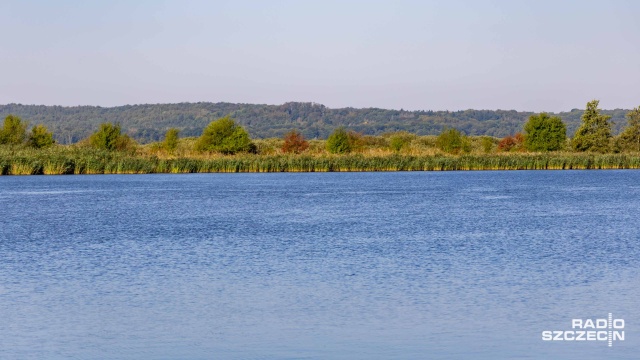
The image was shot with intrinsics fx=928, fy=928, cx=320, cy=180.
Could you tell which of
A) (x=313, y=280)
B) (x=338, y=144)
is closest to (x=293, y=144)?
(x=338, y=144)

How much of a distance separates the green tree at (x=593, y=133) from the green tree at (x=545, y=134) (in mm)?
1542

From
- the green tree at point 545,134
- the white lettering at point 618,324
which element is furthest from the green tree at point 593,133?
the white lettering at point 618,324

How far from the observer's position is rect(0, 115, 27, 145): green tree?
8025cm

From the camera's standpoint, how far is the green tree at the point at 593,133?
89.8 m

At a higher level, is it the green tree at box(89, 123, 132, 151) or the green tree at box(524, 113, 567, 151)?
the green tree at box(524, 113, 567, 151)

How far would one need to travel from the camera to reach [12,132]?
81.0 m

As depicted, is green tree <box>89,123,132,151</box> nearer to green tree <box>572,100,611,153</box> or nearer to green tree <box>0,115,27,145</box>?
green tree <box>0,115,27,145</box>

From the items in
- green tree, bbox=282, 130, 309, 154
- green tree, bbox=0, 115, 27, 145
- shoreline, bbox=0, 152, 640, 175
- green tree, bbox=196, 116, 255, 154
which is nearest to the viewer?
shoreline, bbox=0, 152, 640, 175

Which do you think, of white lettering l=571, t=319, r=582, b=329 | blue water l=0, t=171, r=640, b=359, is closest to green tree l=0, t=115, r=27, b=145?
blue water l=0, t=171, r=640, b=359

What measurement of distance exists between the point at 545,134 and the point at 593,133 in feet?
15.1

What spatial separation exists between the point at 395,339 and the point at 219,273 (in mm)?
7265

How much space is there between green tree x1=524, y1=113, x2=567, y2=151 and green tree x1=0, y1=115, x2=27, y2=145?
4868 cm

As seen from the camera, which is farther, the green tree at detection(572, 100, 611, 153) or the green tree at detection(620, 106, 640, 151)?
the green tree at detection(620, 106, 640, 151)

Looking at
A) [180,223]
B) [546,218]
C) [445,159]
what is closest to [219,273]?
[180,223]
